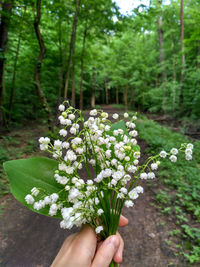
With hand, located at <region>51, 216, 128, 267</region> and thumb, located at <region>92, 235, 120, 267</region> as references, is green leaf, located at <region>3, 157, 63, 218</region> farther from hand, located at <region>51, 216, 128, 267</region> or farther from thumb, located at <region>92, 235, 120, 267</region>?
thumb, located at <region>92, 235, 120, 267</region>

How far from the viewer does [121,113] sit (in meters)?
6.26

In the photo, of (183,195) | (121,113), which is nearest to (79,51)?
(121,113)

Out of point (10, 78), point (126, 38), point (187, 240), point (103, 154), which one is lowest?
point (187, 240)

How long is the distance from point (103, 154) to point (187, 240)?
2.24m

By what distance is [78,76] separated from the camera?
10.8 m

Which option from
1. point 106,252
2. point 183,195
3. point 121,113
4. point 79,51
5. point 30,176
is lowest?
point 183,195

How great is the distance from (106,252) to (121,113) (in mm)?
5674

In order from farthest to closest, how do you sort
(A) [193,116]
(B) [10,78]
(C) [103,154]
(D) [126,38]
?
(D) [126,38] < (B) [10,78] < (A) [193,116] < (C) [103,154]

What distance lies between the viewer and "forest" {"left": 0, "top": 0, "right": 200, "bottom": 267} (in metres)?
2.18

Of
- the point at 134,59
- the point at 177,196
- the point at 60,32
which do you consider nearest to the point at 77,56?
the point at 60,32

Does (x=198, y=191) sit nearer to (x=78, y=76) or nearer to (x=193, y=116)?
(x=193, y=116)

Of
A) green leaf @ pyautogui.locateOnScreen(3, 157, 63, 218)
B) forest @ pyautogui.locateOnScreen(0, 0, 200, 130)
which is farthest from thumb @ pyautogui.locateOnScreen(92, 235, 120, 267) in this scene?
forest @ pyautogui.locateOnScreen(0, 0, 200, 130)

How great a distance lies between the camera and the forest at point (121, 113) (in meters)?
2.18

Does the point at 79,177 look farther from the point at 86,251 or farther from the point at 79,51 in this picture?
the point at 79,51
